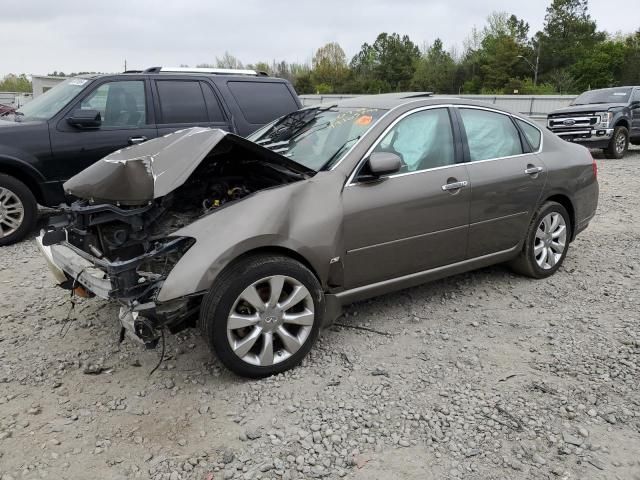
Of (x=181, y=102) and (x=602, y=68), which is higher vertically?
(x=602, y=68)

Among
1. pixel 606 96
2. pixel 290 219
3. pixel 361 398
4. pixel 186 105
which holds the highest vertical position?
pixel 606 96

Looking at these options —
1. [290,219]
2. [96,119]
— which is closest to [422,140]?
[290,219]

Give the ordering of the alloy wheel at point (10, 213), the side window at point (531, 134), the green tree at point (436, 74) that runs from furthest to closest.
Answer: the green tree at point (436, 74) < the alloy wheel at point (10, 213) < the side window at point (531, 134)

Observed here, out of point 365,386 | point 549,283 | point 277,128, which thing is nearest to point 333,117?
point 277,128

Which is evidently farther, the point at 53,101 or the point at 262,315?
the point at 53,101

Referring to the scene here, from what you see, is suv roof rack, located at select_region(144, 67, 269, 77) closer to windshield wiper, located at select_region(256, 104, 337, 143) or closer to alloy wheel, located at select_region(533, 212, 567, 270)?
windshield wiper, located at select_region(256, 104, 337, 143)

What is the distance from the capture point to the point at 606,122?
510 inches

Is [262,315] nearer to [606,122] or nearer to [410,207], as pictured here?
[410,207]

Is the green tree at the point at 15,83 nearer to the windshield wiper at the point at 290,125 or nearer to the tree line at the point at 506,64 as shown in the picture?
the tree line at the point at 506,64

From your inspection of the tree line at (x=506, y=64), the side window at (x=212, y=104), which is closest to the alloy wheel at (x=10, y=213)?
the side window at (x=212, y=104)

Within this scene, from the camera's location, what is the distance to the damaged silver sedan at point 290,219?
3.10 m

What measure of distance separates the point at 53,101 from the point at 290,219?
4582 millimetres

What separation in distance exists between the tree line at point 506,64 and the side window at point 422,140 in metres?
47.9

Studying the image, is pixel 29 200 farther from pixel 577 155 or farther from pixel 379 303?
pixel 577 155
